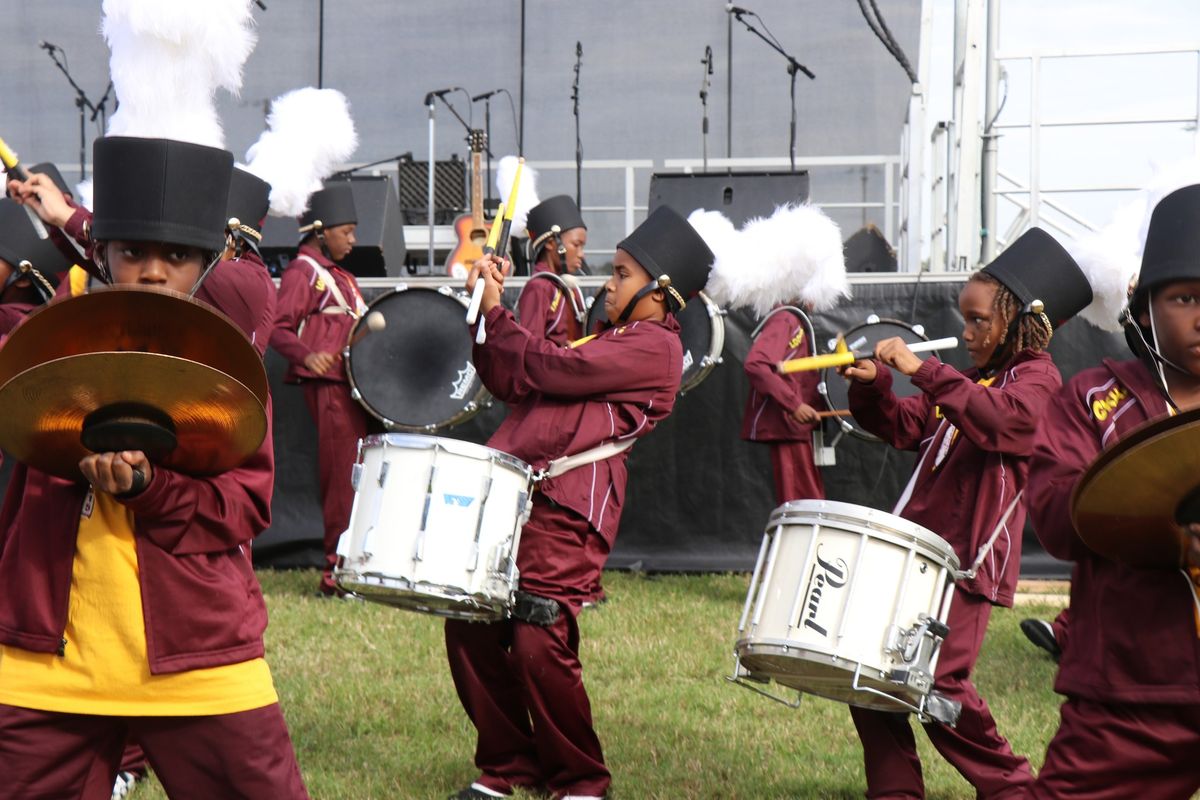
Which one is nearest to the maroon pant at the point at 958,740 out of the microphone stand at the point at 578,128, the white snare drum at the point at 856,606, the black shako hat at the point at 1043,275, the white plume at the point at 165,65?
the white snare drum at the point at 856,606

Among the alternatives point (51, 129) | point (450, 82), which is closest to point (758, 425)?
point (450, 82)

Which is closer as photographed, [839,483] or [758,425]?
[758,425]

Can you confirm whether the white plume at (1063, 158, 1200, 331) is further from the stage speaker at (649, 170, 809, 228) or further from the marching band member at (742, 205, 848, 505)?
the stage speaker at (649, 170, 809, 228)

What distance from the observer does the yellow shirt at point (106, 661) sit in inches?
112

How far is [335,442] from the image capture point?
8773mm

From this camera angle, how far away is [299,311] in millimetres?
8742

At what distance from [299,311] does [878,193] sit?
23.0 ft

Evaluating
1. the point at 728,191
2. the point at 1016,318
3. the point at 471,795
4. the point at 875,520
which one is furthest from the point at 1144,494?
the point at 728,191

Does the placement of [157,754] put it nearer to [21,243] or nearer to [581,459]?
[581,459]

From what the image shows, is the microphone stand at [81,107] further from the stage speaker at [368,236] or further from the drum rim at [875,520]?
the drum rim at [875,520]

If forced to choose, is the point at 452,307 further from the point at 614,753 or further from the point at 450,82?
the point at 450,82

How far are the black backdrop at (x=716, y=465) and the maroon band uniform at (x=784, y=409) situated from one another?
0.73m

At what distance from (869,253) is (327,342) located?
517cm

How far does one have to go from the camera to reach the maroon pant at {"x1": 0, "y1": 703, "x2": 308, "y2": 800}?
9.32ft
